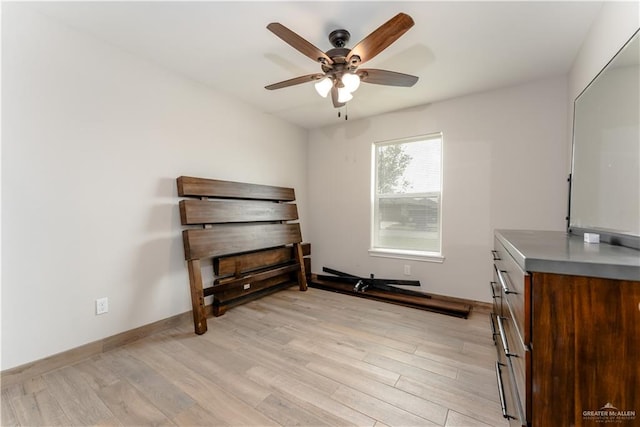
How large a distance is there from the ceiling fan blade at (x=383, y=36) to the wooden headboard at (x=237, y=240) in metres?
1.87

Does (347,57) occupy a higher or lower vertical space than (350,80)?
higher

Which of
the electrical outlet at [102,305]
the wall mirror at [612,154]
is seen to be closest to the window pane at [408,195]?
the wall mirror at [612,154]

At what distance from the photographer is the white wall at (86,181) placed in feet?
5.51

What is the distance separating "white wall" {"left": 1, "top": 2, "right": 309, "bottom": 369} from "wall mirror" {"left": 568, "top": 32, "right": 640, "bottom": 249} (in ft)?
10.3

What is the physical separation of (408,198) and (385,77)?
1.85m

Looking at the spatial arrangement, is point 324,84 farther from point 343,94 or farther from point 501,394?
point 501,394

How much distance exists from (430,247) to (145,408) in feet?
10.1

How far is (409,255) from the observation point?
3.34 m

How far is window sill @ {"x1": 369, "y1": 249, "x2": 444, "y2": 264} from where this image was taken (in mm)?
3160

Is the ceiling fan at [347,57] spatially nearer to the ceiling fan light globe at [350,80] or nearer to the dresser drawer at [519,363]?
the ceiling fan light globe at [350,80]

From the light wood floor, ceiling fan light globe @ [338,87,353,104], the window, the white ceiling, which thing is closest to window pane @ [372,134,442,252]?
the window

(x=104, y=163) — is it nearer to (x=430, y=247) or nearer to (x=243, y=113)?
(x=243, y=113)

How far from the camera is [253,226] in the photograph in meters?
3.12

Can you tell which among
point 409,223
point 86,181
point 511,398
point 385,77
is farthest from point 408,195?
point 86,181
